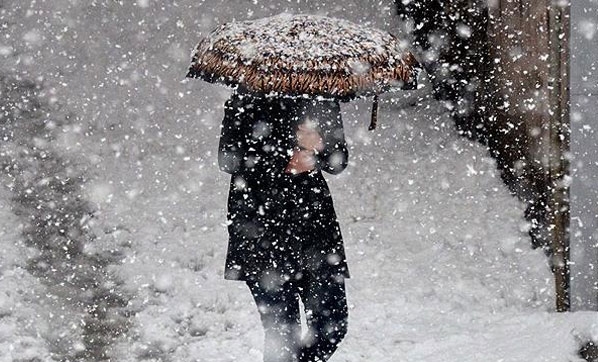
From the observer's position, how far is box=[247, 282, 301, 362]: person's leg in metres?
3.97

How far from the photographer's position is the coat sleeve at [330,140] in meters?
3.79

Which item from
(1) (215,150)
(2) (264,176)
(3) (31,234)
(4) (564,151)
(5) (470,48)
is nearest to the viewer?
(2) (264,176)

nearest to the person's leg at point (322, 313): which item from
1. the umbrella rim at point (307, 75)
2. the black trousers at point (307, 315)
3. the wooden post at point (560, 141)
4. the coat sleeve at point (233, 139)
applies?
the black trousers at point (307, 315)

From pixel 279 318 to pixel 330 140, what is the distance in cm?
89

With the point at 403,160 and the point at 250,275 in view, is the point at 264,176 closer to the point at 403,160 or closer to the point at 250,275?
the point at 250,275

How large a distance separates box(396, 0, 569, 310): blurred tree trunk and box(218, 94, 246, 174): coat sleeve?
262 centimetres

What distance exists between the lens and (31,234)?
7188 millimetres

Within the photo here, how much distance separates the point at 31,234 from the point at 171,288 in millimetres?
1594

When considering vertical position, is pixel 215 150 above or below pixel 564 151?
above

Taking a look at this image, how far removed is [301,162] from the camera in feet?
12.5

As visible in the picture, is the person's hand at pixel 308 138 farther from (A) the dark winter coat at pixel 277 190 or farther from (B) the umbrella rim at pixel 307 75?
(B) the umbrella rim at pixel 307 75

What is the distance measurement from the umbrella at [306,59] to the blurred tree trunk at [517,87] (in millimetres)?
2158

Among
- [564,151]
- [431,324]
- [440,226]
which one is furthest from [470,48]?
[431,324]

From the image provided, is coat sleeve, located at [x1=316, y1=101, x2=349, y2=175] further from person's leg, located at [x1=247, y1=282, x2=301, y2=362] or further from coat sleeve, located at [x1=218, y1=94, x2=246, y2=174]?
person's leg, located at [x1=247, y1=282, x2=301, y2=362]
